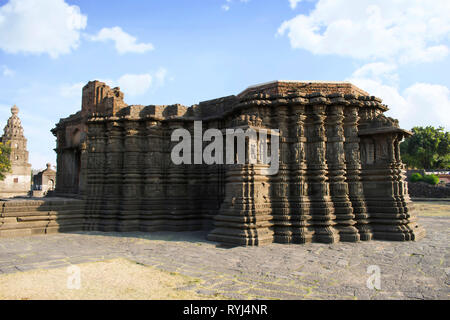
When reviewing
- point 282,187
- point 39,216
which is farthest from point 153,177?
point 282,187

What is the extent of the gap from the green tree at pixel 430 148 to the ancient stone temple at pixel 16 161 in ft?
199

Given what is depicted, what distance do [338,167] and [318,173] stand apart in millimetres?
749

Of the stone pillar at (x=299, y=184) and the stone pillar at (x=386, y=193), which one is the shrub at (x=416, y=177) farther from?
the stone pillar at (x=299, y=184)

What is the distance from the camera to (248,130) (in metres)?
9.63

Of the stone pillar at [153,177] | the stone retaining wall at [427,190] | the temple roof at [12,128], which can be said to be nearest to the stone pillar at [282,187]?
the stone pillar at [153,177]

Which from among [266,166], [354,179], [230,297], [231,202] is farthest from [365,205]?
[230,297]

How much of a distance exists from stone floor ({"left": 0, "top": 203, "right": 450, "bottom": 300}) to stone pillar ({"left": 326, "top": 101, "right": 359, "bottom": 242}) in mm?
920

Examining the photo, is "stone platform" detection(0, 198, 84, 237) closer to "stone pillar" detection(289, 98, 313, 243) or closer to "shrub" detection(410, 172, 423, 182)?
"stone pillar" detection(289, 98, 313, 243)

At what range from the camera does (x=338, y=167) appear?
401 inches

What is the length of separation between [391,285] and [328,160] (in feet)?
18.4

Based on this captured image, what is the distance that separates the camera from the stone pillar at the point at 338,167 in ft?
31.8

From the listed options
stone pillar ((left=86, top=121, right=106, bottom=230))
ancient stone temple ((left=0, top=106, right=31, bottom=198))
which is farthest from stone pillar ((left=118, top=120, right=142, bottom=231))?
ancient stone temple ((left=0, top=106, right=31, bottom=198))

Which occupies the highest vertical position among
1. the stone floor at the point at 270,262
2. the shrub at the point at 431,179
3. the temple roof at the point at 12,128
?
the temple roof at the point at 12,128
